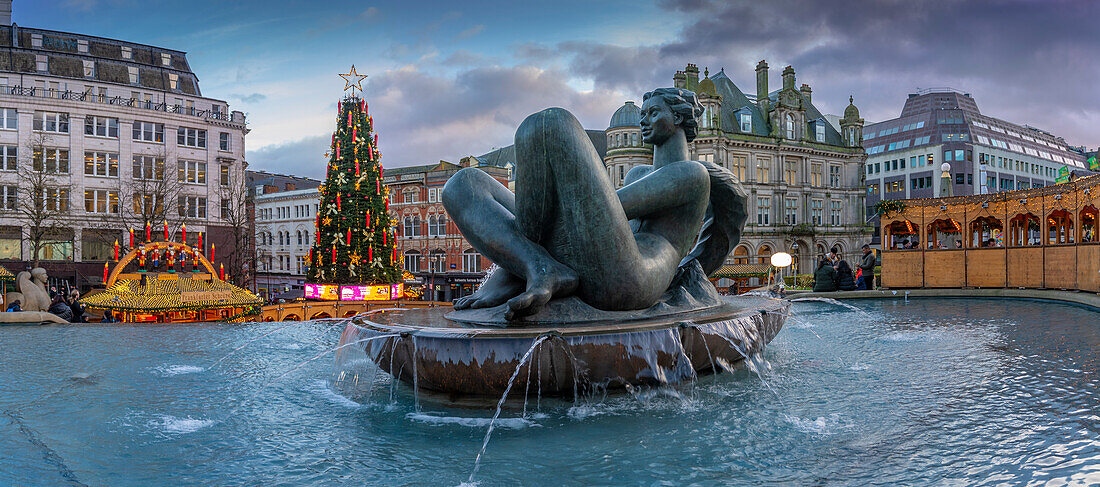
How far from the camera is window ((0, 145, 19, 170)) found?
42375 mm

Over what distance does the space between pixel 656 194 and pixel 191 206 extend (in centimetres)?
4932

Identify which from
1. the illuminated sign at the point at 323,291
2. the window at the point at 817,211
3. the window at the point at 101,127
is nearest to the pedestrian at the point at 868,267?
the illuminated sign at the point at 323,291

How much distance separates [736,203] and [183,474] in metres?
6.46

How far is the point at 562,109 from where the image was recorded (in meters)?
6.22

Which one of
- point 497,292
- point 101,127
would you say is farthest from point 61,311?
point 101,127

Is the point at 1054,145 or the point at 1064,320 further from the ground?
the point at 1054,145

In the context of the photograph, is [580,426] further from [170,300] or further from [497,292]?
[170,300]

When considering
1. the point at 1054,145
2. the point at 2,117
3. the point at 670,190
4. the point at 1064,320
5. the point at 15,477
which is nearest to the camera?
the point at 15,477

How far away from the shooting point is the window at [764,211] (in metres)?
54.4

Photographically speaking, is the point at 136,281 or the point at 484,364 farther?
the point at 136,281

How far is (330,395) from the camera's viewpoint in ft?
20.5

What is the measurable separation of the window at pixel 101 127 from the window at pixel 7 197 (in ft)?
18.5

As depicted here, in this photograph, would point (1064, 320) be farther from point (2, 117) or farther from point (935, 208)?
point (2, 117)

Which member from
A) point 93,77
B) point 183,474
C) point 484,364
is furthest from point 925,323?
point 93,77
